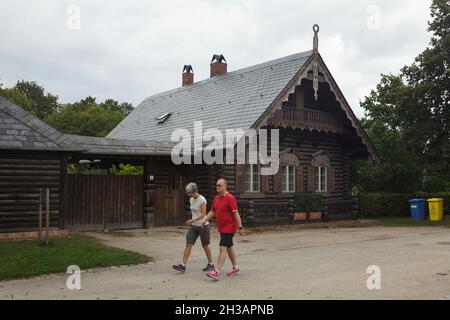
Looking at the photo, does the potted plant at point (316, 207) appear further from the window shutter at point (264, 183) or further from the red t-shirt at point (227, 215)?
the red t-shirt at point (227, 215)

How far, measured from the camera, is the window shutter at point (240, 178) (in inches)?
856

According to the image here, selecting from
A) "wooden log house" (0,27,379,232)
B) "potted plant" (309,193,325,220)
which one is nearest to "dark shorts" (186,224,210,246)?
"wooden log house" (0,27,379,232)

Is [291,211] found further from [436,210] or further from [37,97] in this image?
[37,97]

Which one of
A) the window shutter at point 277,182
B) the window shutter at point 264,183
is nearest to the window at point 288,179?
the window shutter at point 277,182

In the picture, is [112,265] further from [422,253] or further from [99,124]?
[99,124]

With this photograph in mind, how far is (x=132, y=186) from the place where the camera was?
19.4 m

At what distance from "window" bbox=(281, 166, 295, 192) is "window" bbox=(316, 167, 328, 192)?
183cm

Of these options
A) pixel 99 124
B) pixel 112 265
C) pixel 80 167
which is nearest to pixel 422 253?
pixel 112 265

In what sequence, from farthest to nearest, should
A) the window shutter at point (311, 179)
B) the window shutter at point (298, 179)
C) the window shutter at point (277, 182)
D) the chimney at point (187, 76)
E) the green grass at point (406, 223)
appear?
the chimney at point (187, 76) → the window shutter at point (311, 179) → the window shutter at point (298, 179) → the window shutter at point (277, 182) → the green grass at point (406, 223)

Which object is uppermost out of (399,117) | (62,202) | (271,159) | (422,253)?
(399,117)

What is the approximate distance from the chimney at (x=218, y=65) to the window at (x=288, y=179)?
27.5 ft

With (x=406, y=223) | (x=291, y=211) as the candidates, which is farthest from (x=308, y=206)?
(x=406, y=223)
